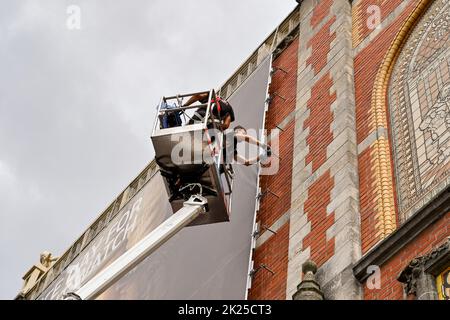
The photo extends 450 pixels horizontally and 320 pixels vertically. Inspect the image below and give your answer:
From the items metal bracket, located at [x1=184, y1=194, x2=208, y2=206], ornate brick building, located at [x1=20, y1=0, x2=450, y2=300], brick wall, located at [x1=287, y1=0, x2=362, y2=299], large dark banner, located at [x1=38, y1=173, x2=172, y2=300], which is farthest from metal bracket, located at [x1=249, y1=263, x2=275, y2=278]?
large dark banner, located at [x1=38, y1=173, x2=172, y2=300]

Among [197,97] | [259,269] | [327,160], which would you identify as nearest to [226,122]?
[197,97]

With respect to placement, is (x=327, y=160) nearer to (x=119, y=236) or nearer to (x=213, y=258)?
(x=213, y=258)

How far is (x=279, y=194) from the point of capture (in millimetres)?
15391

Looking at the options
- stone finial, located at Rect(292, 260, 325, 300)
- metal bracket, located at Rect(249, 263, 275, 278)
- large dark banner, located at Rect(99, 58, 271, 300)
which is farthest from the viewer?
large dark banner, located at Rect(99, 58, 271, 300)

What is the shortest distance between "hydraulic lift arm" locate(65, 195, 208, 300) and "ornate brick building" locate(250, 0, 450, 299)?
1520mm

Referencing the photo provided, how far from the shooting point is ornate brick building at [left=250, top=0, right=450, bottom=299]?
11562 mm

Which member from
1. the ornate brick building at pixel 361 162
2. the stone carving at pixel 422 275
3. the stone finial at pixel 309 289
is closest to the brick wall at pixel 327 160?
the ornate brick building at pixel 361 162

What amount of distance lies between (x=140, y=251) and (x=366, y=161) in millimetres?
3639

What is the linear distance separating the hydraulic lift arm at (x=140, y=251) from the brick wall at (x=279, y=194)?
55.2 inches

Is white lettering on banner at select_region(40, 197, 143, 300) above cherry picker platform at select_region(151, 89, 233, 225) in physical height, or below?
above

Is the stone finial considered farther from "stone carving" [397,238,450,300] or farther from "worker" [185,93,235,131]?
"worker" [185,93,235,131]

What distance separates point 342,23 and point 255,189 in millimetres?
3443

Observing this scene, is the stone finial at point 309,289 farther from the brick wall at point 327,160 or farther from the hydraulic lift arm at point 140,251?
the hydraulic lift arm at point 140,251
